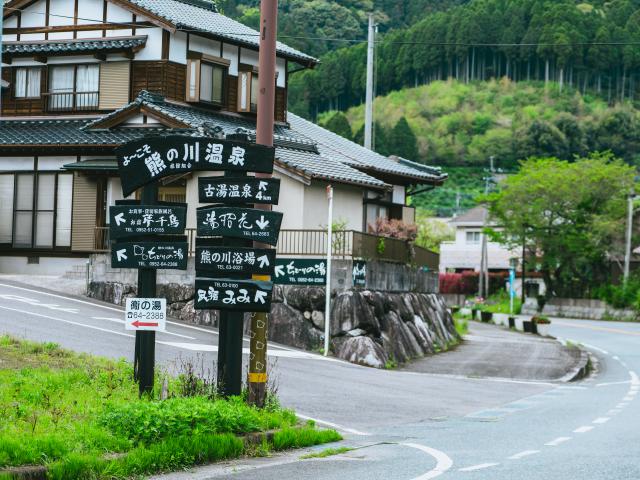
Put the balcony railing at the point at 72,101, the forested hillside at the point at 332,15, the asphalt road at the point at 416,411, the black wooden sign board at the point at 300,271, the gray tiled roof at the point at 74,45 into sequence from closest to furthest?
the asphalt road at the point at 416,411, the black wooden sign board at the point at 300,271, the gray tiled roof at the point at 74,45, the balcony railing at the point at 72,101, the forested hillside at the point at 332,15

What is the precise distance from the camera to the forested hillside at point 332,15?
425 feet

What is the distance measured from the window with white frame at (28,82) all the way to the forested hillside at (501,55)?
96.8 m

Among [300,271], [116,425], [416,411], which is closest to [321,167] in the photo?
[300,271]

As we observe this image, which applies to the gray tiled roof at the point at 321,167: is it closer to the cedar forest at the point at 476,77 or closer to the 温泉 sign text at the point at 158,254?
the 温泉 sign text at the point at 158,254

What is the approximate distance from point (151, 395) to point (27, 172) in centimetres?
2014

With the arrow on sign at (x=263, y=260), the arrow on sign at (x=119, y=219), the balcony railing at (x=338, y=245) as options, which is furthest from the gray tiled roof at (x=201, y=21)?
the arrow on sign at (x=263, y=260)

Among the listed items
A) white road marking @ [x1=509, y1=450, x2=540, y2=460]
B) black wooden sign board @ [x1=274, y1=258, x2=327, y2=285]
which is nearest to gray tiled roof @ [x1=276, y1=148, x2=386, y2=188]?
black wooden sign board @ [x1=274, y1=258, x2=327, y2=285]

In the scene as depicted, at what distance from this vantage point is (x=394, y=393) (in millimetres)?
18953

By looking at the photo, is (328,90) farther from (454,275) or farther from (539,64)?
(454,275)

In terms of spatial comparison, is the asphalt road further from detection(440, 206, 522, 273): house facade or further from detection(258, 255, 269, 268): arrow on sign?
detection(440, 206, 522, 273): house facade

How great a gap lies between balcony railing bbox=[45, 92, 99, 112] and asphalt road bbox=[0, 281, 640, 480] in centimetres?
746

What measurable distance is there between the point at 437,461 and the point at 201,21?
2609 centimetres

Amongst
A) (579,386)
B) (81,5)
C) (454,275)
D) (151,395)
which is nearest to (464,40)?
(454,275)

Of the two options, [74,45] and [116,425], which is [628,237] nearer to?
[74,45]
